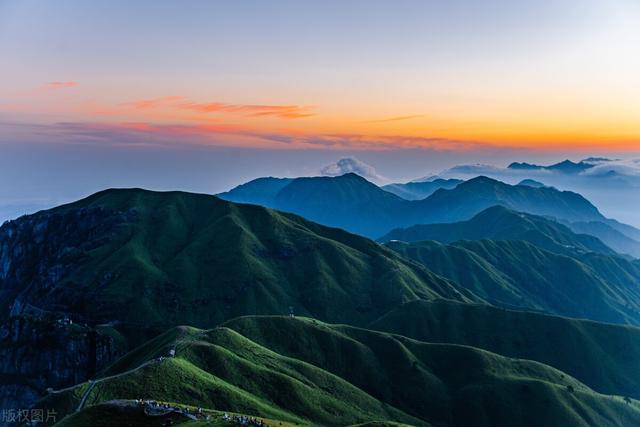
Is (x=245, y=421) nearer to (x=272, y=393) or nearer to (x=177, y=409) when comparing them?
(x=177, y=409)

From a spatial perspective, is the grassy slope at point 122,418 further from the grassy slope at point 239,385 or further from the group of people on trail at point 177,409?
the grassy slope at point 239,385

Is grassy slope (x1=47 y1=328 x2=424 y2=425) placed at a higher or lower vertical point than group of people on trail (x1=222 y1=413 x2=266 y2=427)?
lower

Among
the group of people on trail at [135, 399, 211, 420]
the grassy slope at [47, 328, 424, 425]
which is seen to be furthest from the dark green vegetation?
the group of people on trail at [135, 399, 211, 420]

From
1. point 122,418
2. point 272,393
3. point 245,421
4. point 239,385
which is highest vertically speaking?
point 245,421

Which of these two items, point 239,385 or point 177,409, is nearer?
point 177,409

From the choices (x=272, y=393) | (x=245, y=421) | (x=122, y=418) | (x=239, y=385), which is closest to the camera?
(x=245, y=421)

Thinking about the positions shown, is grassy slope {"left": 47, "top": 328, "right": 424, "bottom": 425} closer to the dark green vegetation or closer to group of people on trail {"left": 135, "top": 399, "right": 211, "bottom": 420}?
the dark green vegetation

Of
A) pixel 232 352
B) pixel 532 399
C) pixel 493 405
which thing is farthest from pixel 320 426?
pixel 532 399

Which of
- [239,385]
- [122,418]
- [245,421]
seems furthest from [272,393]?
[122,418]

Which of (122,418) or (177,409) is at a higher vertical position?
(177,409)

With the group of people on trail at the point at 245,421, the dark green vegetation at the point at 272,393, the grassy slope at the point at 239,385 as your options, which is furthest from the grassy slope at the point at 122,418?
the grassy slope at the point at 239,385

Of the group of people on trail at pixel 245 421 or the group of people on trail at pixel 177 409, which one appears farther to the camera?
the group of people on trail at pixel 177 409

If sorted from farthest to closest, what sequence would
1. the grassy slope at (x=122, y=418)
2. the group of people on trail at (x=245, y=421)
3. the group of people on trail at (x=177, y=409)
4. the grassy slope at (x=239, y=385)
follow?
the grassy slope at (x=239, y=385) → the group of people on trail at (x=177, y=409) → the grassy slope at (x=122, y=418) → the group of people on trail at (x=245, y=421)
